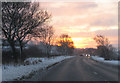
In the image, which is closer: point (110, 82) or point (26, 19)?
point (110, 82)

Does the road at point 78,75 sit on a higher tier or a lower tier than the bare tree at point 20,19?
lower

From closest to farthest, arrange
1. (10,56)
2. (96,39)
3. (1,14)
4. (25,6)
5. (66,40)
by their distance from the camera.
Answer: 1. (1,14)
2. (25,6)
3. (10,56)
4. (96,39)
5. (66,40)

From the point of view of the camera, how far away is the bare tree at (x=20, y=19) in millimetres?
23431

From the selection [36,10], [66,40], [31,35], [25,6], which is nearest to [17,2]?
[25,6]

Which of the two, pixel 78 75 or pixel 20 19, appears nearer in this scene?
pixel 78 75

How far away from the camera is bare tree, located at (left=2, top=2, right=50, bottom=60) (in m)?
23.4

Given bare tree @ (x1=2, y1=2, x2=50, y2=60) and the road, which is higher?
bare tree @ (x1=2, y1=2, x2=50, y2=60)

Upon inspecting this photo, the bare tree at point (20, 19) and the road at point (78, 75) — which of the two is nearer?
the road at point (78, 75)

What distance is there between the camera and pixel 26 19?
2517 cm

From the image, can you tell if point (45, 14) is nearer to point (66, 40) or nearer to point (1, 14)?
point (1, 14)

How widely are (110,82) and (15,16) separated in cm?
1606

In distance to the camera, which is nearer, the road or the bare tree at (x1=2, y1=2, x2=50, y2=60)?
the road

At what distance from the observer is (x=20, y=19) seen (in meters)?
24.2

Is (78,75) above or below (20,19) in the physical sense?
below
